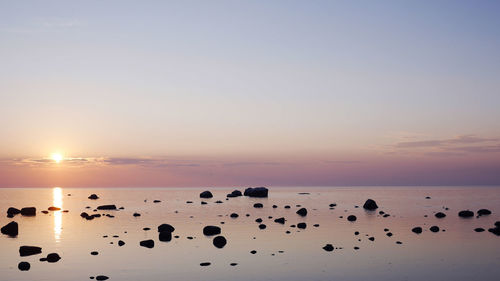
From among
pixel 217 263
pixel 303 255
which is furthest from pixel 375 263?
pixel 217 263

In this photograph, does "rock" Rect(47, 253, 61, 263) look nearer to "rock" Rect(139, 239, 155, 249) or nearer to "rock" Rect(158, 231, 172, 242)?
"rock" Rect(139, 239, 155, 249)

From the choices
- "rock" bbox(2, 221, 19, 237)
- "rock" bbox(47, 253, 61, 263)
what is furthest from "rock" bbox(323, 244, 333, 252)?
"rock" bbox(2, 221, 19, 237)

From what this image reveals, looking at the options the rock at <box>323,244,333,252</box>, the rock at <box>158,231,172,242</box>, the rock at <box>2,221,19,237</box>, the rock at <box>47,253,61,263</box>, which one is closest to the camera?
the rock at <box>47,253,61,263</box>

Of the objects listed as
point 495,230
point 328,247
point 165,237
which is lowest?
point 495,230

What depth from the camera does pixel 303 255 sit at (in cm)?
4400

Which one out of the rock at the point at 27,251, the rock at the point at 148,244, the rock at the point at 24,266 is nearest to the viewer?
the rock at the point at 24,266

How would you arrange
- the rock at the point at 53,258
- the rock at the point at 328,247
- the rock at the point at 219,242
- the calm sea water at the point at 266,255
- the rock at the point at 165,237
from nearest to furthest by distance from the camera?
the calm sea water at the point at 266,255 → the rock at the point at 53,258 → the rock at the point at 328,247 → the rock at the point at 219,242 → the rock at the point at 165,237

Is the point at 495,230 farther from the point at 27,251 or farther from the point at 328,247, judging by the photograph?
the point at 27,251

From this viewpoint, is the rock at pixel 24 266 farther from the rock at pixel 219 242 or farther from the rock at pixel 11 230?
the rock at pixel 11 230

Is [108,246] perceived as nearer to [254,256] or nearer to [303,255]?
[254,256]

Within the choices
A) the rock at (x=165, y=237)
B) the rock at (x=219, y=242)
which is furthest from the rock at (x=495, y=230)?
the rock at (x=165, y=237)

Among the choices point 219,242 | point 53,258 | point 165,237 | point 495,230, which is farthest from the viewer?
point 495,230

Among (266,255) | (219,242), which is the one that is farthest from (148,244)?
(266,255)

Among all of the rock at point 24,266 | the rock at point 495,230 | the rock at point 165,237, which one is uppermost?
the rock at point 165,237
